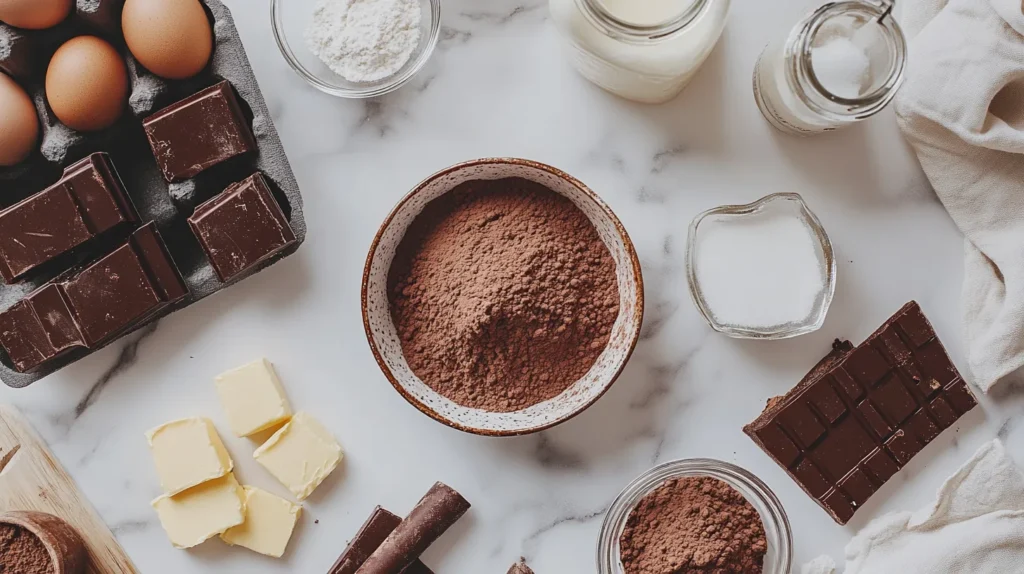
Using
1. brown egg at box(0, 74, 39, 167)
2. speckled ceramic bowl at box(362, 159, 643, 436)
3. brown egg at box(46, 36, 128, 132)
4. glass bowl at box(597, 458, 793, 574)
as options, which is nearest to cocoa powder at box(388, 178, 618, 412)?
speckled ceramic bowl at box(362, 159, 643, 436)

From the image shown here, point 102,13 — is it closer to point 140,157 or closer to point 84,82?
point 84,82

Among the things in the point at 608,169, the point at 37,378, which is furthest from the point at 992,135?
the point at 37,378

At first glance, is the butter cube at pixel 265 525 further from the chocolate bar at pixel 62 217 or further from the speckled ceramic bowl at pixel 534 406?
the chocolate bar at pixel 62 217

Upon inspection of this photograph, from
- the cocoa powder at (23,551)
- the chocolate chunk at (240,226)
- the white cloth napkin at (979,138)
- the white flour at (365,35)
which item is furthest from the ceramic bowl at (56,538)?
the white cloth napkin at (979,138)

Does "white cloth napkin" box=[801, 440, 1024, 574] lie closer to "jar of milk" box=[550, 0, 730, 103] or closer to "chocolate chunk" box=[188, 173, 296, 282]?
"jar of milk" box=[550, 0, 730, 103]

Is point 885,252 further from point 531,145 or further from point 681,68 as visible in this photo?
point 531,145
